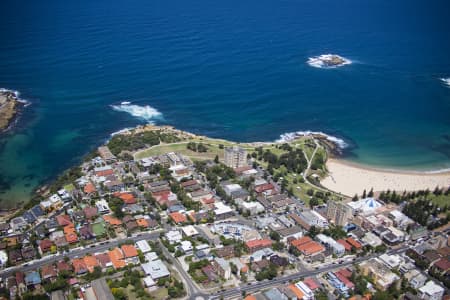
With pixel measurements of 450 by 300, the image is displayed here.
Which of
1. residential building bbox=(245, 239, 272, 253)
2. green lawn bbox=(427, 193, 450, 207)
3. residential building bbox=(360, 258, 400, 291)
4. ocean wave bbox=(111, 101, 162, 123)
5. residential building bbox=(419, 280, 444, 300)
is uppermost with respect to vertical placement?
ocean wave bbox=(111, 101, 162, 123)

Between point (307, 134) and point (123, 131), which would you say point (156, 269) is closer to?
point (123, 131)

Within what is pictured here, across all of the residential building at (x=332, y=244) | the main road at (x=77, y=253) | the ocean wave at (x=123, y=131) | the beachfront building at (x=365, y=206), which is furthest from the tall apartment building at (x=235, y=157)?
the ocean wave at (x=123, y=131)

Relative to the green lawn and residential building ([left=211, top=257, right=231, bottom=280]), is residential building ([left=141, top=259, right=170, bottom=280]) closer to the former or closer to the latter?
residential building ([left=211, top=257, right=231, bottom=280])

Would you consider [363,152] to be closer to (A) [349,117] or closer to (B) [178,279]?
(A) [349,117]

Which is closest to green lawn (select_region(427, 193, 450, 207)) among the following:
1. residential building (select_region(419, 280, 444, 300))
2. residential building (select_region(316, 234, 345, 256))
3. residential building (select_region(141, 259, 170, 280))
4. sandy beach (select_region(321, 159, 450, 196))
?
sandy beach (select_region(321, 159, 450, 196))

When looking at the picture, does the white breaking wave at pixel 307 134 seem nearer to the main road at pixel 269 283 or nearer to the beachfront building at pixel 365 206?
the beachfront building at pixel 365 206

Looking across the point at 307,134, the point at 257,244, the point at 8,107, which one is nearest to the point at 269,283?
the point at 257,244

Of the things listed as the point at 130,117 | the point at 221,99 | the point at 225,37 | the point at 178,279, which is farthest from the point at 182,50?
the point at 178,279
